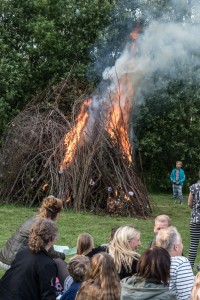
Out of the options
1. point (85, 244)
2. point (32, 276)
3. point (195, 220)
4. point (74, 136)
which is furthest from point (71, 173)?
point (32, 276)

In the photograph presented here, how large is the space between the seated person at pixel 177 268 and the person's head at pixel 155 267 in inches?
30.3

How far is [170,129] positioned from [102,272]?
61.2ft

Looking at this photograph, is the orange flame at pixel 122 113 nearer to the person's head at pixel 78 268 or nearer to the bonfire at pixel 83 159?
the bonfire at pixel 83 159

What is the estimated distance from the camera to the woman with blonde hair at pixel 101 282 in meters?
3.76

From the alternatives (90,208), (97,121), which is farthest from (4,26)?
(90,208)

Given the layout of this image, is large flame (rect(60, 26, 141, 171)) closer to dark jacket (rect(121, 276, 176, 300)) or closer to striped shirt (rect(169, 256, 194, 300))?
striped shirt (rect(169, 256, 194, 300))

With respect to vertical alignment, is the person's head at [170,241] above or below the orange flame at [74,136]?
below

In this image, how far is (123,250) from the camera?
5254 mm

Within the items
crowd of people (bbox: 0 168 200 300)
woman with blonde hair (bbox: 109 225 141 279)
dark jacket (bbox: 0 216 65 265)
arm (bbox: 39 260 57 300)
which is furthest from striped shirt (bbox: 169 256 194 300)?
dark jacket (bbox: 0 216 65 265)

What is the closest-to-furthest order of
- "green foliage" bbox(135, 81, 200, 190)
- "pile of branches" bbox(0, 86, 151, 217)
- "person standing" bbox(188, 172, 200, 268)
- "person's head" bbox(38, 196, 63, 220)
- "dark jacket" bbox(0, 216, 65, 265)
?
1. "dark jacket" bbox(0, 216, 65, 265)
2. "person's head" bbox(38, 196, 63, 220)
3. "person standing" bbox(188, 172, 200, 268)
4. "pile of branches" bbox(0, 86, 151, 217)
5. "green foliage" bbox(135, 81, 200, 190)

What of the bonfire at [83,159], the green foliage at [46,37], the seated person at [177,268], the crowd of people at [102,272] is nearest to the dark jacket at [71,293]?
the crowd of people at [102,272]

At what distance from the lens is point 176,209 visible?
17188 mm

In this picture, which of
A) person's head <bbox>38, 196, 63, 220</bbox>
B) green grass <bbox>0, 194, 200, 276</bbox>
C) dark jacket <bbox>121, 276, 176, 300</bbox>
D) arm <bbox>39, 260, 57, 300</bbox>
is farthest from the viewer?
green grass <bbox>0, 194, 200, 276</bbox>

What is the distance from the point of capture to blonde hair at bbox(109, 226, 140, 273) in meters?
5.20
